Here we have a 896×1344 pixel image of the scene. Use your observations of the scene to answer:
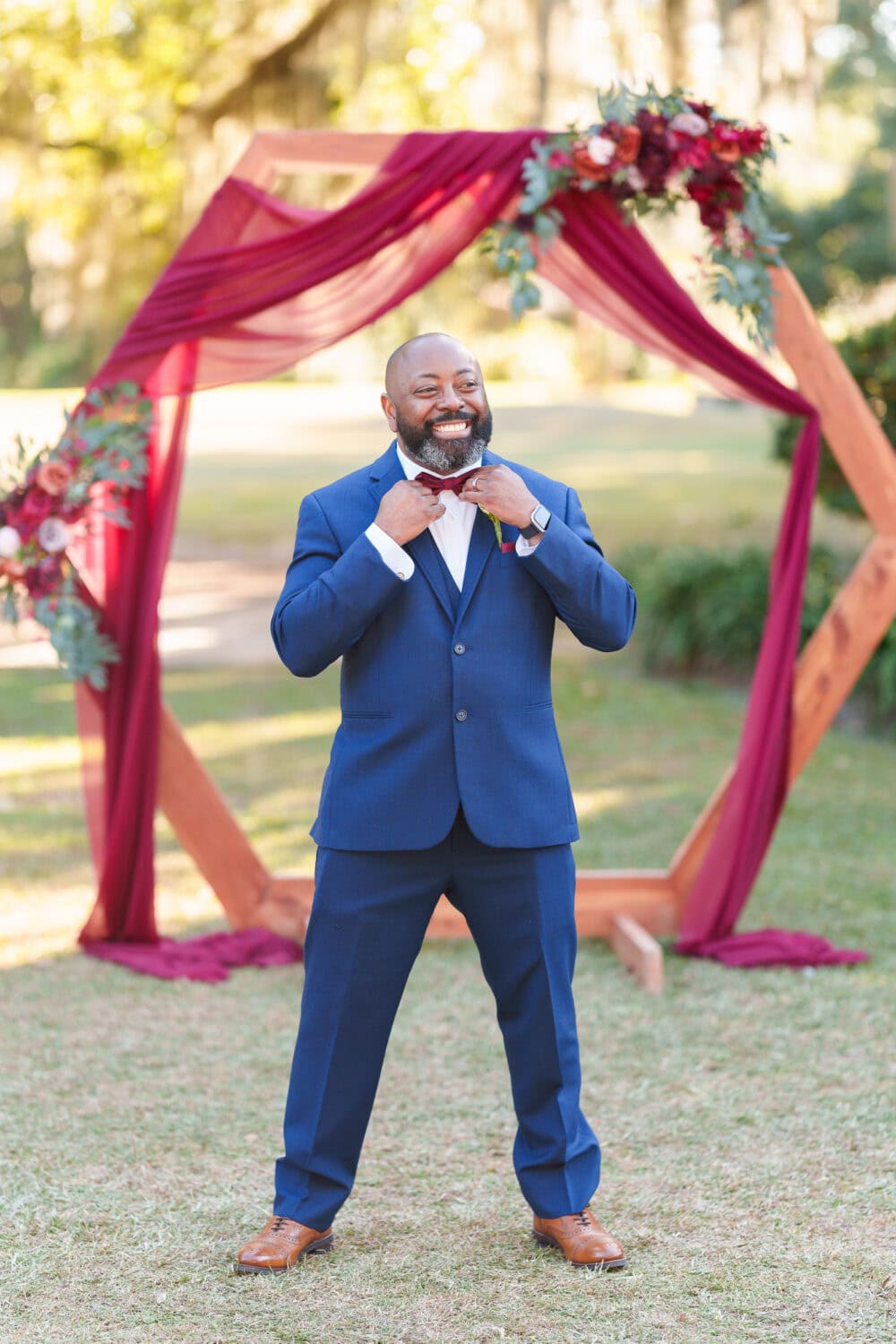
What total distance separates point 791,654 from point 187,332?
2276 mm

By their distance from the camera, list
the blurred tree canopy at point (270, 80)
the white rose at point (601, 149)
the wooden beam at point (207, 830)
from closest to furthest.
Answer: the white rose at point (601, 149) < the wooden beam at point (207, 830) < the blurred tree canopy at point (270, 80)

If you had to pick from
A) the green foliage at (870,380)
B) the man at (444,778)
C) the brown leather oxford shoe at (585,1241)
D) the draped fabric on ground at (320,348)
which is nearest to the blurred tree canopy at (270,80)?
the green foliage at (870,380)

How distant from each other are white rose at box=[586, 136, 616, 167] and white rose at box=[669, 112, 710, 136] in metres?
0.22

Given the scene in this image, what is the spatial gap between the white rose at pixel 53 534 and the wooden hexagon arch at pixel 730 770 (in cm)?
73

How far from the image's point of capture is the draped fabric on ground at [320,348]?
501cm

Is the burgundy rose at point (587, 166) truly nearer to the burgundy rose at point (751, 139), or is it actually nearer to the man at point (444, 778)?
the burgundy rose at point (751, 139)

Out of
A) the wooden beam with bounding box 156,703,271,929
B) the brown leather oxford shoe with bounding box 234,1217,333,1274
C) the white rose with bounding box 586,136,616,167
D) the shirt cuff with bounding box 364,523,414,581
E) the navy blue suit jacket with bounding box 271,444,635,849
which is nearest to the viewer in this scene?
the shirt cuff with bounding box 364,523,414,581

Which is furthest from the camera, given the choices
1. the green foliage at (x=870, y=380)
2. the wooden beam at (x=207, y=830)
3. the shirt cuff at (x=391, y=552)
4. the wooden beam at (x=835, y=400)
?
the green foliage at (x=870, y=380)

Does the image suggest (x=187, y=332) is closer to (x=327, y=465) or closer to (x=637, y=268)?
(x=637, y=268)

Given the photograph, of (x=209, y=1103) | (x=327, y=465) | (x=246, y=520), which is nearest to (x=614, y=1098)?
(x=209, y=1103)

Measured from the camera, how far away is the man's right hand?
2975 millimetres

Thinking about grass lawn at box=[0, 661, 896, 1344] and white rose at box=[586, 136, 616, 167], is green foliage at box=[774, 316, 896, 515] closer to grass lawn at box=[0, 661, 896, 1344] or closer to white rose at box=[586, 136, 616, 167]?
grass lawn at box=[0, 661, 896, 1344]

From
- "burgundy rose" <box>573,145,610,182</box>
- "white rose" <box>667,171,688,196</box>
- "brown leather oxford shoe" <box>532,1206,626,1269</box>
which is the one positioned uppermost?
"burgundy rose" <box>573,145,610,182</box>

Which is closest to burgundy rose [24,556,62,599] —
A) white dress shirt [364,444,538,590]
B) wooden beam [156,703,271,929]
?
wooden beam [156,703,271,929]
